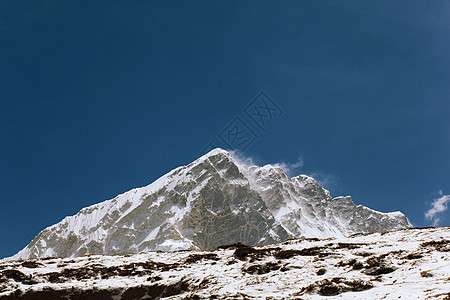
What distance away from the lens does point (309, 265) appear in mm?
32188

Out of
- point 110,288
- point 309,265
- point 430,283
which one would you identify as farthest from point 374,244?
point 110,288

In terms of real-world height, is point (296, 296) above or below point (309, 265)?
below

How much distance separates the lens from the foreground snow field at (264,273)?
2419 centimetres

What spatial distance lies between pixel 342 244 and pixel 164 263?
18.1m

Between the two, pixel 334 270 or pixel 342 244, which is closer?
pixel 334 270

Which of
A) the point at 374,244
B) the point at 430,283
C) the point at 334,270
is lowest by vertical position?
the point at 430,283

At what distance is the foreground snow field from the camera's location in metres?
24.2

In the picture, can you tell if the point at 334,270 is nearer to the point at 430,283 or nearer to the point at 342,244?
the point at 430,283

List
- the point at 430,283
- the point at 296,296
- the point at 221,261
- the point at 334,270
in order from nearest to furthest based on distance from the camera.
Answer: the point at 430,283
the point at 296,296
the point at 334,270
the point at 221,261

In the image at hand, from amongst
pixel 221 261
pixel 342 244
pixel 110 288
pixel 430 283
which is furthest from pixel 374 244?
pixel 110 288

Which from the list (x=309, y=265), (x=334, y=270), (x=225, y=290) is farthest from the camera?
(x=309, y=265)

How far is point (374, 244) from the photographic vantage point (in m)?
39.8

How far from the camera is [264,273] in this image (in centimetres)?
3186

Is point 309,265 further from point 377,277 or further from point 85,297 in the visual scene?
point 85,297
